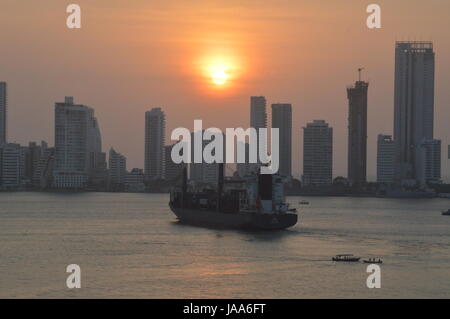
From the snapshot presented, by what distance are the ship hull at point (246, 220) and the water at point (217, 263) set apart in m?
1.30

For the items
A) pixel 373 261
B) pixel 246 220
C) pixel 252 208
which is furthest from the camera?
pixel 252 208

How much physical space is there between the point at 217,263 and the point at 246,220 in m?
21.6

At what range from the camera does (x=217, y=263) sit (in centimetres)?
4069

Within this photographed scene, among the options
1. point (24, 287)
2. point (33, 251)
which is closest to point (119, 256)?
point (33, 251)

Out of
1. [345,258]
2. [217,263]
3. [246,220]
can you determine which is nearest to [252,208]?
[246,220]

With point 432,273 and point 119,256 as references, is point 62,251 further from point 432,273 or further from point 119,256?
point 432,273

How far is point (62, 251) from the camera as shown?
153 ft

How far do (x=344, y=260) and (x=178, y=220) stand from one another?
40.2m

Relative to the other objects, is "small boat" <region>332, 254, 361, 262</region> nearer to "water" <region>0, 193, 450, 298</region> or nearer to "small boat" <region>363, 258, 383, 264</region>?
"small boat" <region>363, 258, 383, 264</region>

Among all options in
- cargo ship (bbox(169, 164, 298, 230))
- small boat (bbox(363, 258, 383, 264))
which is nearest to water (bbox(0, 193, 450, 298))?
small boat (bbox(363, 258, 383, 264))

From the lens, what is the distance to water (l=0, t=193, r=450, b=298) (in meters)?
32.1

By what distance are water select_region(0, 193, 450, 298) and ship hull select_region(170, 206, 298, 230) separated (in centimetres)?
130

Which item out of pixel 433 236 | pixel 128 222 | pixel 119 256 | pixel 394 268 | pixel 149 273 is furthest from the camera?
pixel 128 222

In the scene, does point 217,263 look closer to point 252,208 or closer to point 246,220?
point 246,220
